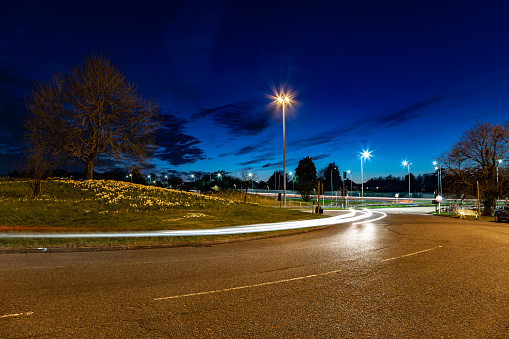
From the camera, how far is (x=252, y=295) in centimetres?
530

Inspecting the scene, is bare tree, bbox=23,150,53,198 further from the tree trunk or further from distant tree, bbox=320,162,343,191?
distant tree, bbox=320,162,343,191

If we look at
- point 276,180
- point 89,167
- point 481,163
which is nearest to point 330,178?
point 276,180

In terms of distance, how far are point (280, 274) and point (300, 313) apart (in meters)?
2.31

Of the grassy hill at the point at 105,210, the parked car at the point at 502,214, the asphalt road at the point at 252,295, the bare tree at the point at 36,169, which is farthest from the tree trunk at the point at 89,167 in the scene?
the parked car at the point at 502,214

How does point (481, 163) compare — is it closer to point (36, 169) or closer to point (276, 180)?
point (36, 169)

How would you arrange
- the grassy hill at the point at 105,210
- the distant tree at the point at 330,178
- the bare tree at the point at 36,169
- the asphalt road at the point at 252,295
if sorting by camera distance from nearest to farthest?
the asphalt road at the point at 252,295, the grassy hill at the point at 105,210, the bare tree at the point at 36,169, the distant tree at the point at 330,178

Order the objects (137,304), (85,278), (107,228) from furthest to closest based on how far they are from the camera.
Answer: (107,228), (85,278), (137,304)

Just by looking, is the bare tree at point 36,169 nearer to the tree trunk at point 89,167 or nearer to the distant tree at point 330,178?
the tree trunk at point 89,167

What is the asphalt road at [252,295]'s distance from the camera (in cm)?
Answer: 399

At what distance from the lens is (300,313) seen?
4.48 m

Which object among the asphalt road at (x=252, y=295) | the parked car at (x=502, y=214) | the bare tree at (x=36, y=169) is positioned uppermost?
the bare tree at (x=36, y=169)

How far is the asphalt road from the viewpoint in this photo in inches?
Result: 157

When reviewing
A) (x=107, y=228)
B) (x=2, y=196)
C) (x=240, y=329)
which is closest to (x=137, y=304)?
(x=240, y=329)

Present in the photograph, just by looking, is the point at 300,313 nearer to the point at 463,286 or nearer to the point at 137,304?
the point at 137,304
